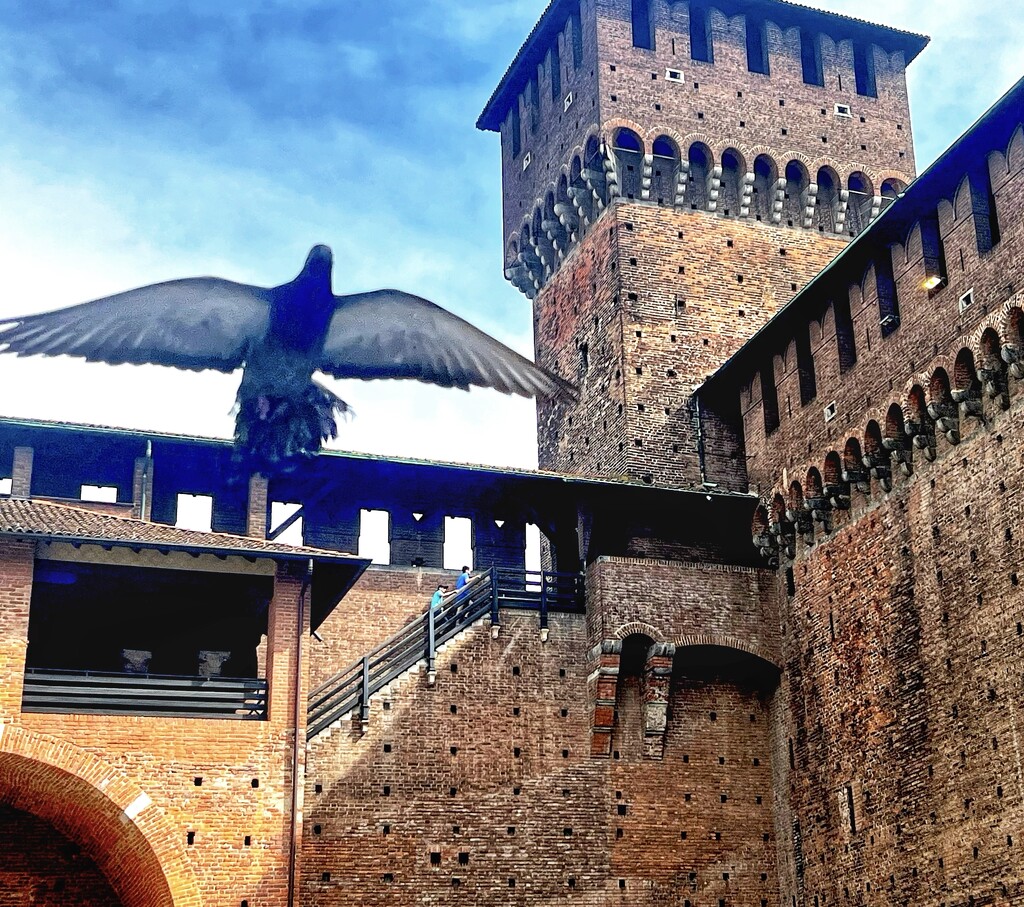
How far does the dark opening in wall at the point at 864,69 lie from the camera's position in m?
31.9

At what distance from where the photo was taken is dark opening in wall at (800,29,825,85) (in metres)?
31.6

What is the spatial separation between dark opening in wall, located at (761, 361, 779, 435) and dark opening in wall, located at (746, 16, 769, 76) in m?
7.79

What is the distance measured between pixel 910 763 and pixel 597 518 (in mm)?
6564

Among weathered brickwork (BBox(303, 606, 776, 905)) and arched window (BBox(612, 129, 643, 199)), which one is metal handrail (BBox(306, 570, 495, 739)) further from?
arched window (BBox(612, 129, 643, 199))

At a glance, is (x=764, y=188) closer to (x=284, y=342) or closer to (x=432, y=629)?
(x=432, y=629)

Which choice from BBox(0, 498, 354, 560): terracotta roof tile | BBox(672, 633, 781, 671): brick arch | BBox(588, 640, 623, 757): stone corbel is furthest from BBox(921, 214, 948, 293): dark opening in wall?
BBox(0, 498, 354, 560): terracotta roof tile

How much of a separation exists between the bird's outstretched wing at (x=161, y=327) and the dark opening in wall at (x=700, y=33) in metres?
21.4

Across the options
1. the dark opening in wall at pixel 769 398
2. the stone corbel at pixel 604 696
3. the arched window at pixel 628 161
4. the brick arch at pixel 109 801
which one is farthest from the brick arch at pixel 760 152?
the brick arch at pixel 109 801

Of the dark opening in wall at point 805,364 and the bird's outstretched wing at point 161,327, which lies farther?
the dark opening in wall at point 805,364

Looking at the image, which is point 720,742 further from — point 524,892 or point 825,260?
point 825,260

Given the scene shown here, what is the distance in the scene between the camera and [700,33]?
3127cm

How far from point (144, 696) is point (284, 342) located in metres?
11.4

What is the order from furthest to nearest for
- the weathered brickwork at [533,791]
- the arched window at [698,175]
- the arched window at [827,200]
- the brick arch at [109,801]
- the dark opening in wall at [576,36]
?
the dark opening in wall at [576,36] < the arched window at [827,200] < the arched window at [698,175] < the weathered brickwork at [533,791] < the brick arch at [109,801]

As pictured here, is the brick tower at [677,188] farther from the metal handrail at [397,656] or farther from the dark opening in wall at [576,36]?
the metal handrail at [397,656]
